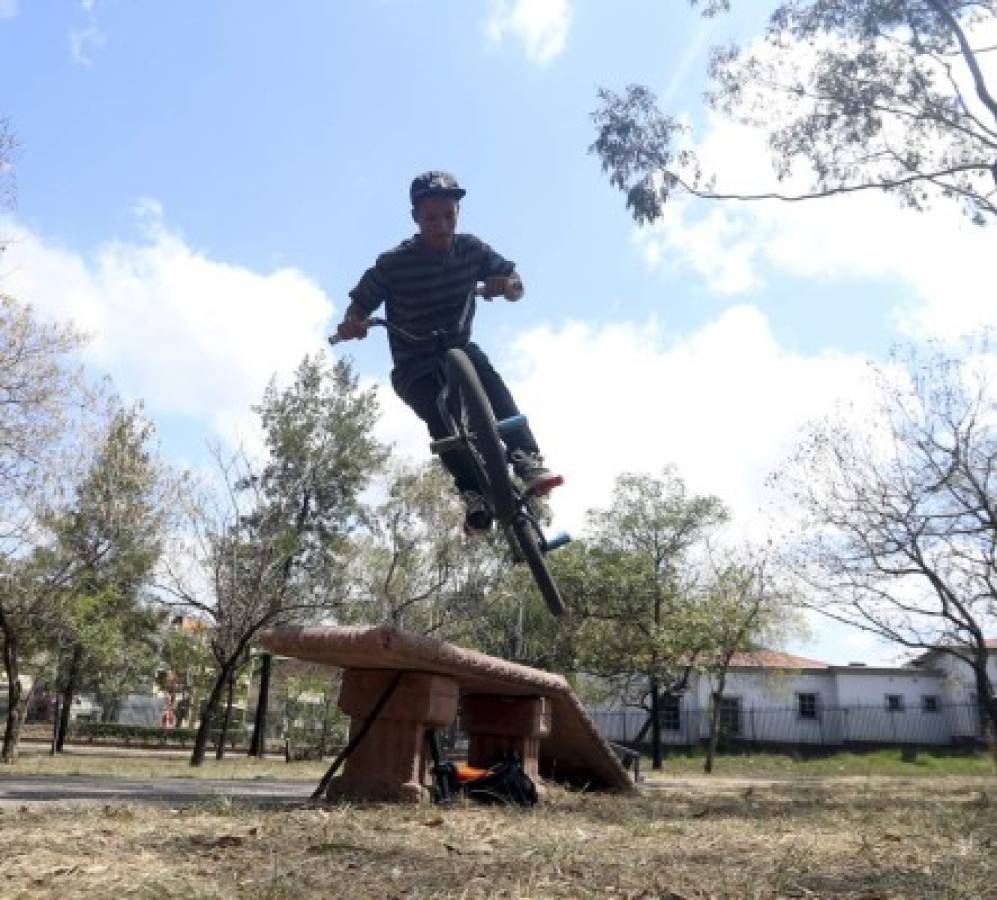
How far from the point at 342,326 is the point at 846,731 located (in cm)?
4279

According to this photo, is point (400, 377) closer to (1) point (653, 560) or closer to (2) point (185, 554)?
(2) point (185, 554)

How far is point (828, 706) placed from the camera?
4338 centimetres

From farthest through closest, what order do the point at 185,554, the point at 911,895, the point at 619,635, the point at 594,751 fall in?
the point at 619,635 < the point at 185,554 < the point at 594,751 < the point at 911,895

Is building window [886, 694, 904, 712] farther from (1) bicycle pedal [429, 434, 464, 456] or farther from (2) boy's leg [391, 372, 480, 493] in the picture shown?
(1) bicycle pedal [429, 434, 464, 456]

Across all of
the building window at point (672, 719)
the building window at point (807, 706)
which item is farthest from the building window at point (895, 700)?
the building window at point (672, 719)

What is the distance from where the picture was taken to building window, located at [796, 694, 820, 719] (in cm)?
4316

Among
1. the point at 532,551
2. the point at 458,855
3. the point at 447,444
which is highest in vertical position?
the point at 447,444

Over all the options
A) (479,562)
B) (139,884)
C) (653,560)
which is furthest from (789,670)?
(139,884)

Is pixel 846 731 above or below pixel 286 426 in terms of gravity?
below

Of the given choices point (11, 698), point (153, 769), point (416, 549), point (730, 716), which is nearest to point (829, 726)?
point (730, 716)

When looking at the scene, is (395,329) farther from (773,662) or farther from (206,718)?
(773,662)

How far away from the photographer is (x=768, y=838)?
4.14m

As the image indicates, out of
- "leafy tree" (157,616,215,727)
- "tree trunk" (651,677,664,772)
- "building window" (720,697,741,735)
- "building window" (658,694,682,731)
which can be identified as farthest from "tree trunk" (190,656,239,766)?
"building window" (720,697,741,735)

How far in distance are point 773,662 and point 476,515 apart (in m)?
43.4
